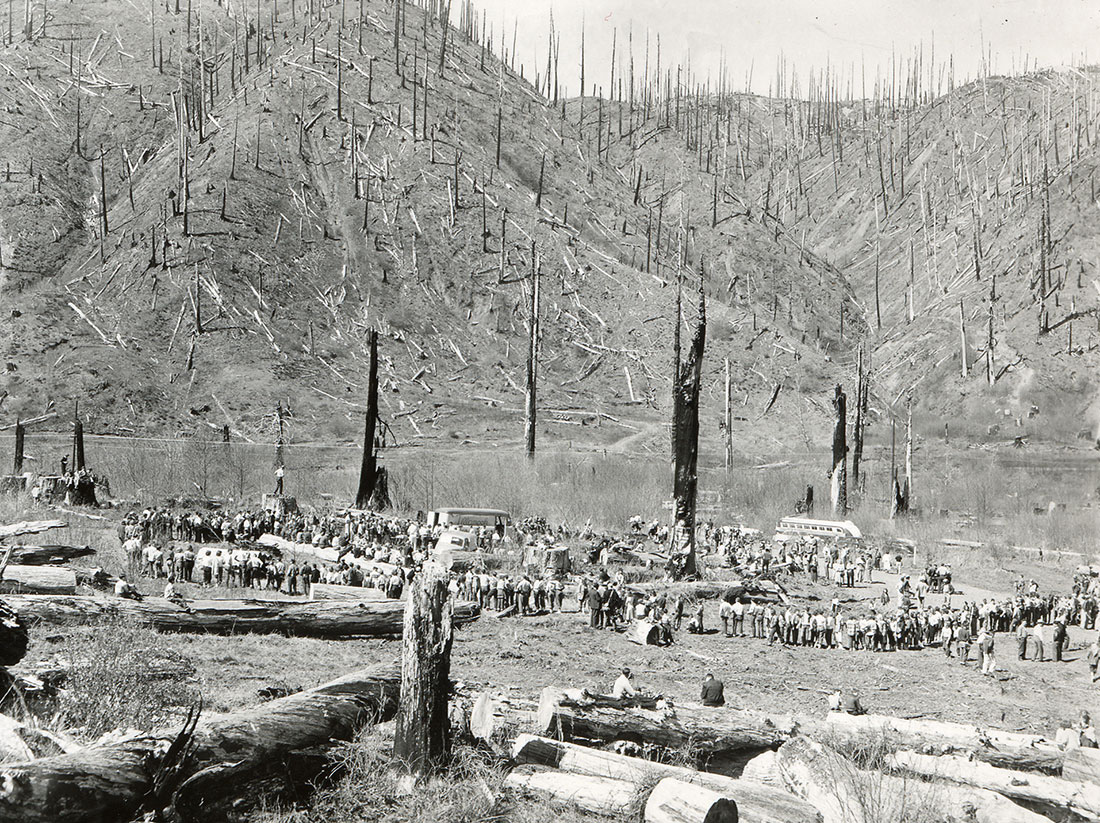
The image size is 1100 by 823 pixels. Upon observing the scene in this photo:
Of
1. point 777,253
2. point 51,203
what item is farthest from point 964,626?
point 777,253

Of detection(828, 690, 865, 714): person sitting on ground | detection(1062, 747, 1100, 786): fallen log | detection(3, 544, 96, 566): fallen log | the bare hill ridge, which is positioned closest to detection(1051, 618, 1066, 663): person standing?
detection(828, 690, 865, 714): person sitting on ground

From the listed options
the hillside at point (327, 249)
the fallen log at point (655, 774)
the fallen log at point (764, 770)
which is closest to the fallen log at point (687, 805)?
the fallen log at point (655, 774)

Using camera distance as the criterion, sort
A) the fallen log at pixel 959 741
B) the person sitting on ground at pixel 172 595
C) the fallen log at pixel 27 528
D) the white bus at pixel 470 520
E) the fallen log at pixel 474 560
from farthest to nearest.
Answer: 1. the white bus at pixel 470 520
2. the fallen log at pixel 474 560
3. the fallen log at pixel 27 528
4. the person sitting on ground at pixel 172 595
5. the fallen log at pixel 959 741

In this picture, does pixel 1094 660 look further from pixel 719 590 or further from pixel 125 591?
pixel 125 591

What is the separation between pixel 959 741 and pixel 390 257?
9365 centimetres

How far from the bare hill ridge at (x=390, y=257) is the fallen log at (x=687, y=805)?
6523 centimetres

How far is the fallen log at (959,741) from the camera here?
11.5 m

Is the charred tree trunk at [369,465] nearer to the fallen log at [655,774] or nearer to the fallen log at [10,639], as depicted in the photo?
the fallen log at [10,639]

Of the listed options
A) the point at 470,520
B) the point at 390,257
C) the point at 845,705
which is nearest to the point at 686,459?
the point at 470,520

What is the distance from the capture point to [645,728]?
11.6 meters

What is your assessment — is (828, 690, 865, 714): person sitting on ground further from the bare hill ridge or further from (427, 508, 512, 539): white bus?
the bare hill ridge

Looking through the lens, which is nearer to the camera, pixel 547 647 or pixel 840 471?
pixel 547 647

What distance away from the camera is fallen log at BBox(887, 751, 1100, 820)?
9.48 m

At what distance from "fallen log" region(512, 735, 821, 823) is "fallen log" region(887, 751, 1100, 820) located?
1.38m
